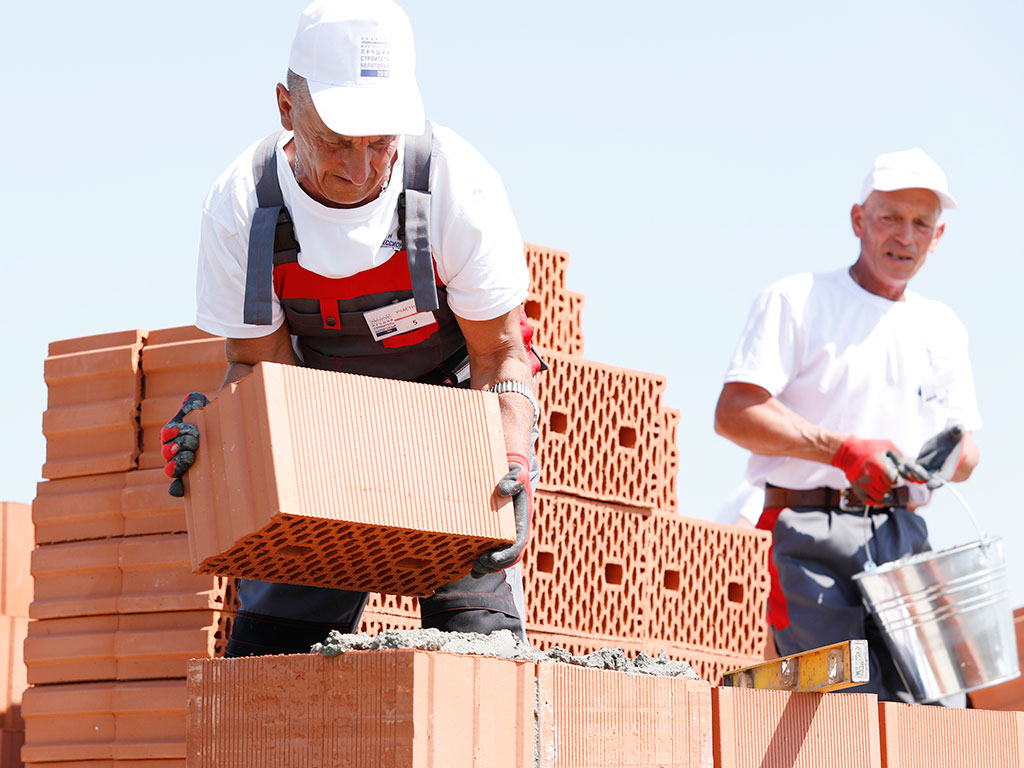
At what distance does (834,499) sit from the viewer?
217 inches

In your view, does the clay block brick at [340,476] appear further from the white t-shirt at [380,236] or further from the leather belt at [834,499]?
the leather belt at [834,499]

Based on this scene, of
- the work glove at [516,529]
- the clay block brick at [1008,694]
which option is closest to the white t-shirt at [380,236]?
the work glove at [516,529]

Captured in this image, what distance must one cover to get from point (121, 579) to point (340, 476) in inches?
108

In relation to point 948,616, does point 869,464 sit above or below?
above

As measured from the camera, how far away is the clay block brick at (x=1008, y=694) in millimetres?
7565

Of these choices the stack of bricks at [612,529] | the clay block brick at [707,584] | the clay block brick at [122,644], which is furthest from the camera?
the clay block brick at [707,584]

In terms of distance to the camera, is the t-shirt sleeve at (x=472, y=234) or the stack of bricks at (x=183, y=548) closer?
the t-shirt sleeve at (x=472, y=234)

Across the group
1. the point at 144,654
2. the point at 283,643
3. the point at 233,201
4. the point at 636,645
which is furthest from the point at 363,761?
the point at 636,645

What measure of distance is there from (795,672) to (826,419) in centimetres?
238

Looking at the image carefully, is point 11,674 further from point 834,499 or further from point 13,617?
point 834,499

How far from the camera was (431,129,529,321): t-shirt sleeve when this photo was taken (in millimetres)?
3305

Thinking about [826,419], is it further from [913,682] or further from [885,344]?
[913,682]

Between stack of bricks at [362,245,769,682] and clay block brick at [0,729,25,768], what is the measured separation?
199cm

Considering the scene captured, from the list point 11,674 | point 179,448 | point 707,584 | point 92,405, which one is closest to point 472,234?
point 179,448
